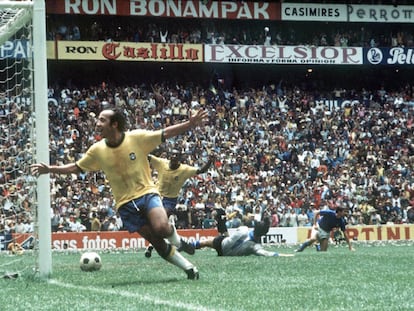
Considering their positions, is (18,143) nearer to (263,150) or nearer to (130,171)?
(130,171)

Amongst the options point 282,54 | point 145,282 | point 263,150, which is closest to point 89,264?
point 145,282

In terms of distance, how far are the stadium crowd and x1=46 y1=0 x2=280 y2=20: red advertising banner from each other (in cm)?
336

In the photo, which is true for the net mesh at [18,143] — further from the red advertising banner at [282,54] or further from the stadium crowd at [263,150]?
the red advertising banner at [282,54]

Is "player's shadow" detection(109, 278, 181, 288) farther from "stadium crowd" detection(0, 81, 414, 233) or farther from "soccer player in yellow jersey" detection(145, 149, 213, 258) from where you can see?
"stadium crowd" detection(0, 81, 414, 233)

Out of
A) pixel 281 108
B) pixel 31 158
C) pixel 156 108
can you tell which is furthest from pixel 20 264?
pixel 281 108

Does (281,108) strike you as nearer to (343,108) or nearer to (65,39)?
(343,108)

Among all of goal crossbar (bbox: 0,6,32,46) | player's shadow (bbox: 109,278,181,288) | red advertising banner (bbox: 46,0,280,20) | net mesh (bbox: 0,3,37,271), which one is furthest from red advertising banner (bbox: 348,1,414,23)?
player's shadow (bbox: 109,278,181,288)

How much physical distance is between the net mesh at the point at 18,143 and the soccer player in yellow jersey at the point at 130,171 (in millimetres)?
1463

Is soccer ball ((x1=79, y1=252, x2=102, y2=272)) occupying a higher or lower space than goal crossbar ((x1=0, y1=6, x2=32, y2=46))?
lower

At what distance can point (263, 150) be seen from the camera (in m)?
34.4

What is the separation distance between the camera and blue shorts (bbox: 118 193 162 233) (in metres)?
10.2

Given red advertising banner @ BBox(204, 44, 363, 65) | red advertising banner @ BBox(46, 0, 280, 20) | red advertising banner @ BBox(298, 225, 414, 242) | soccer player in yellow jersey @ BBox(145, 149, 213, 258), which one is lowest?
red advertising banner @ BBox(298, 225, 414, 242)

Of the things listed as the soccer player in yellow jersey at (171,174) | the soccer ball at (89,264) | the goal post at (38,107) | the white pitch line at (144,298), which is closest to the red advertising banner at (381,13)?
the soccer player in yellow jersey at (171,174)

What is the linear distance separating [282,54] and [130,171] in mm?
31292
